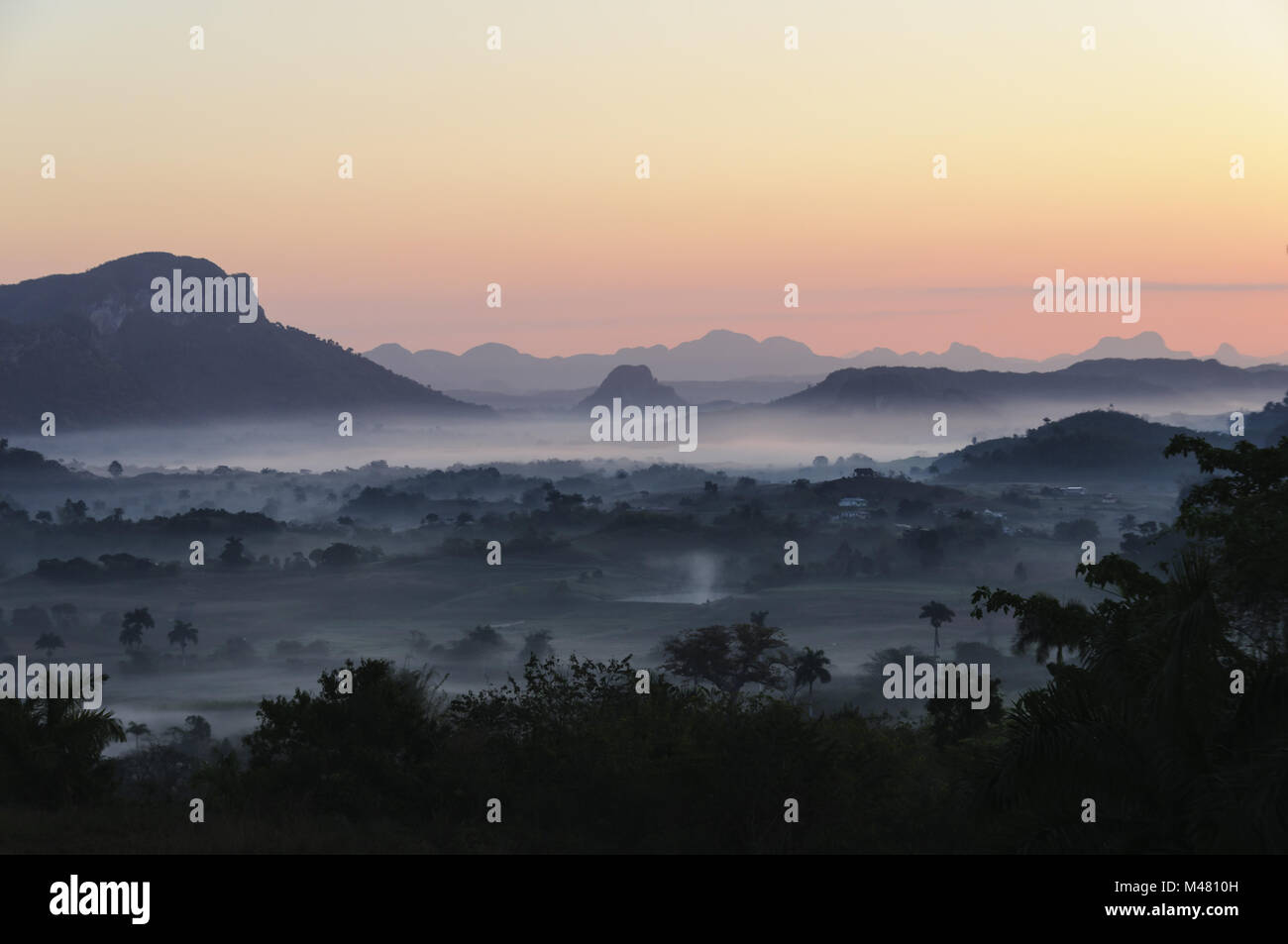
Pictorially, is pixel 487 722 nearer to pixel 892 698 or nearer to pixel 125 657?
pixel 892 698

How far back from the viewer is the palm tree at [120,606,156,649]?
631 ft

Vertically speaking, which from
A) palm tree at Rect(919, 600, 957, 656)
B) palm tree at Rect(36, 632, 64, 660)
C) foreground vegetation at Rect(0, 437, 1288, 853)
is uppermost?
foreground vegetation at Rect(0, 437, 1288, 853)

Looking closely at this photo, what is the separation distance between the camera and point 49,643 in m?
194

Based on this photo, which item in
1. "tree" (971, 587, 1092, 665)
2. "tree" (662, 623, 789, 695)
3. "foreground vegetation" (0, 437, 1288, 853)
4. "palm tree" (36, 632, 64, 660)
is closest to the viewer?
"foreground vegetation" (0, 437, 1288, 853)

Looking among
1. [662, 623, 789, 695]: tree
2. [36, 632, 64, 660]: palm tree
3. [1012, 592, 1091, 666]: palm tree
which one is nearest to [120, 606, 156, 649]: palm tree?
[36, 632, 64, 660]: palm tree

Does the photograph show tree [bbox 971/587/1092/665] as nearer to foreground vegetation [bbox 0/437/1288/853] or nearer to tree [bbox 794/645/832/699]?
foreground vegetation [bbox 0/437/1288/853]

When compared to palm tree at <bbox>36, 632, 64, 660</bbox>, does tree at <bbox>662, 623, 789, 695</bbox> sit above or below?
above

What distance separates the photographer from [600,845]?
80.9 ft

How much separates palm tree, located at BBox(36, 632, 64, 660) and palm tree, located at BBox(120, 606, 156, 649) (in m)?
9.61

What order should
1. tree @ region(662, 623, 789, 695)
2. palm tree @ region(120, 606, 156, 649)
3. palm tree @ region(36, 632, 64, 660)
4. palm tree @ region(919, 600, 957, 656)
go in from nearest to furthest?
tree @ region(662, 623, 789, 695) < palm tree @ region(919, 600, 957, 656) < palm tree @ region(36, 632, 64, 660) < palm tree @ region(120, 606, 156, 649)

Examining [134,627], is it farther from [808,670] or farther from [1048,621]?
[1048,621]
